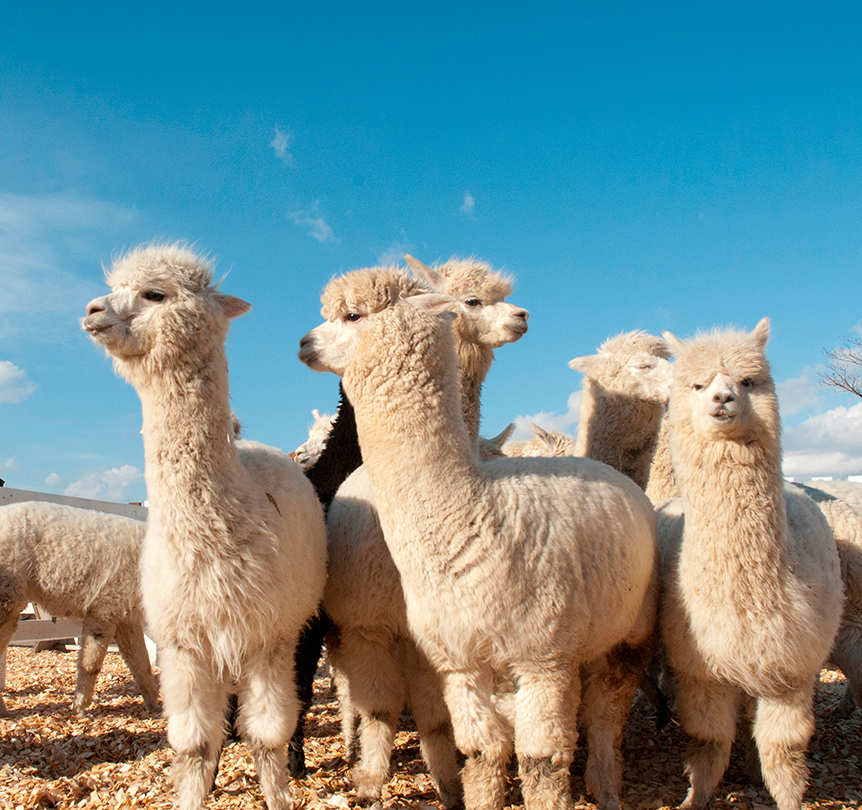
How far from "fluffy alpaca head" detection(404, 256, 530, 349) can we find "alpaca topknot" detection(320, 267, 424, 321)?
1.50 meters

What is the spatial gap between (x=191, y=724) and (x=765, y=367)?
3.56m

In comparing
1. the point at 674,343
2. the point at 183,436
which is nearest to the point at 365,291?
the point at 183,436

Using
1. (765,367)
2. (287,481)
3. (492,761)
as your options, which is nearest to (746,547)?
(765,367)

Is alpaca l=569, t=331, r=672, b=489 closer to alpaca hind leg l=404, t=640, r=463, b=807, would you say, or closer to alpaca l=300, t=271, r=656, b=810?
alpaca l=300, t=271, r=656, b=810

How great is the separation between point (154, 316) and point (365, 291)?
1098 mm

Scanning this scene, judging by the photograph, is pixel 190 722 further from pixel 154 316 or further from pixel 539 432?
pixel 539 432

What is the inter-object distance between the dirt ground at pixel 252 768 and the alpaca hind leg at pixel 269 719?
487 mm

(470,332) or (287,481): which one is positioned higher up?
(470,332)

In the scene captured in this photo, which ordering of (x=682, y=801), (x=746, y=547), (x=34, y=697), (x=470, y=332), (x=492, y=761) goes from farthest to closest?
(x=34, y=697), (x=470, y=332), (x=682, y=801), (x=746, y=547), (x=492, y=761)

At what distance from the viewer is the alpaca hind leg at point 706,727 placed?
4027 mm

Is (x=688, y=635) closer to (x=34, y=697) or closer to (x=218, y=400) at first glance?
(x=218, y=400)

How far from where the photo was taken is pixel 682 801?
174 inches

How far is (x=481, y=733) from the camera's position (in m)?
3.50

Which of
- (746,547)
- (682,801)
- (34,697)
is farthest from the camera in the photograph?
(34,697)
